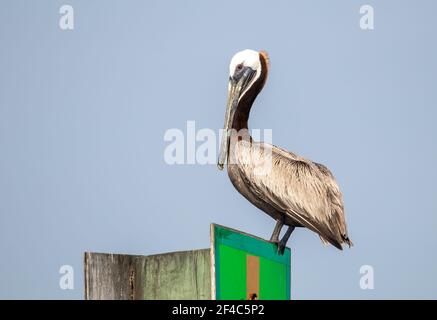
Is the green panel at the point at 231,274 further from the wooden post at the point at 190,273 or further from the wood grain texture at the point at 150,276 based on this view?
the wood grain texture at the point at 150,276

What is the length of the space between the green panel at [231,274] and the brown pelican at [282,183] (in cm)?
348

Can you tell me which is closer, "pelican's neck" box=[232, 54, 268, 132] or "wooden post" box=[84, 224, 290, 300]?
"wooden post" box=[84, 224, 290, 300]

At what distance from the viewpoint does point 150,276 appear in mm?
9672

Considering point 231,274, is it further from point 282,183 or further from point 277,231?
point 282,183

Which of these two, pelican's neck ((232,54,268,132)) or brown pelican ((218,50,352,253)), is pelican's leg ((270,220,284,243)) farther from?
pelican's neck ((232,54,268,132))

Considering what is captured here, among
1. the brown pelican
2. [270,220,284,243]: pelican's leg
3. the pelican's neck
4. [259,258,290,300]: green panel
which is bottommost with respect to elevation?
[259,258,290,300]: green panel

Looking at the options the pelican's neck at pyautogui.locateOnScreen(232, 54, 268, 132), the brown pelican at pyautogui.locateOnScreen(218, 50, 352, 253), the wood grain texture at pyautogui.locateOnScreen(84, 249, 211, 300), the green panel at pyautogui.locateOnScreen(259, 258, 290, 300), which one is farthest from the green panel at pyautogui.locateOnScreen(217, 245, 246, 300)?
the pelican's neck at pyautogui.locateOnScreen(232, 54, 268, 132)

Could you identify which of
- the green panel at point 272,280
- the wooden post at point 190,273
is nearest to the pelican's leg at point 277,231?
the green panel at point 272,280

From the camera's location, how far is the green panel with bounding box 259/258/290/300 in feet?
32.6

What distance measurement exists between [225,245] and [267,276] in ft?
3.46

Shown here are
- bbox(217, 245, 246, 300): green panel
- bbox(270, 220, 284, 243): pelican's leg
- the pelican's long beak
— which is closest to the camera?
bbox(217, 245, 246, 300): green panel
